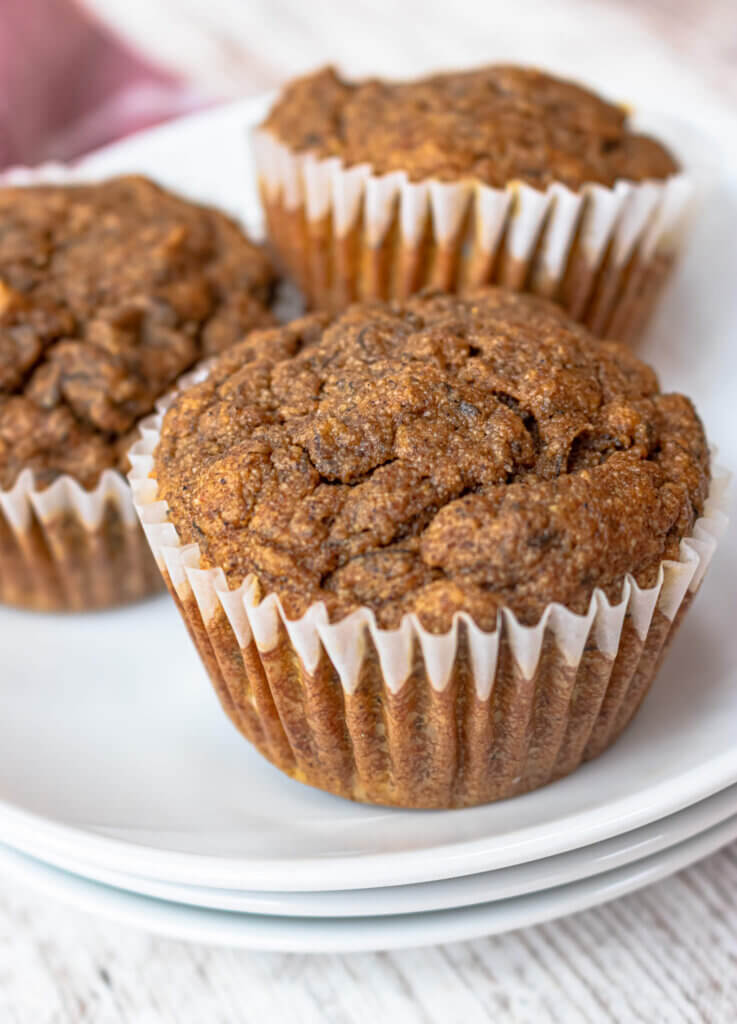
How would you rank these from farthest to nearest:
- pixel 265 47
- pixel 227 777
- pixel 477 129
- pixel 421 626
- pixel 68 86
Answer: pixel 265 47, pixel 68 86, pixel 477 129, pixel 227 777, pixel 421 626

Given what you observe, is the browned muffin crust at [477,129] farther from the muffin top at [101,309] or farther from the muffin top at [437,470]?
the muffin top at [437,470]

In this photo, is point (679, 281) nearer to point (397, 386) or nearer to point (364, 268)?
point (364, 268)

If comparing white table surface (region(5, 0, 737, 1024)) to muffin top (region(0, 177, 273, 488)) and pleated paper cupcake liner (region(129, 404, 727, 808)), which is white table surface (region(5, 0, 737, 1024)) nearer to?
pleated paper cupcake liner (region(129, 404, 727, 808))

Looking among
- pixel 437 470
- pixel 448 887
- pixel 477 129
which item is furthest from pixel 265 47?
pixel 448 887

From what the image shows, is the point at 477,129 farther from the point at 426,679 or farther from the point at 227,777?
the point at 227,777

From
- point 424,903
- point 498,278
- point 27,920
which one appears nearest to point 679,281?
point 498,278

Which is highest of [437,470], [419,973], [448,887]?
[437,470]
